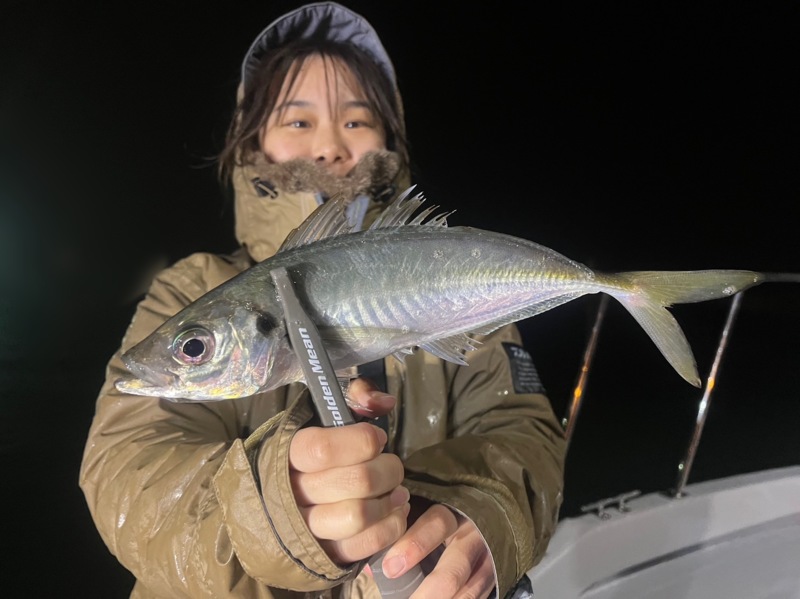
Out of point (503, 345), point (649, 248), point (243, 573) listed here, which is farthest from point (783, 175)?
point (243, 573)

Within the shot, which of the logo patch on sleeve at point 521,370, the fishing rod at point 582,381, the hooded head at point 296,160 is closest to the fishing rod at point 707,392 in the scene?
the fishing rod at point 582,381

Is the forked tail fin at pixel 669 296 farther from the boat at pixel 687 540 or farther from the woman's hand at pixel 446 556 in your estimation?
the boat at pixel 687 540

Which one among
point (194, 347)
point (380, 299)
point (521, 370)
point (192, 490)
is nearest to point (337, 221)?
point (380, 299)

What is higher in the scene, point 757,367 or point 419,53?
point 419,53

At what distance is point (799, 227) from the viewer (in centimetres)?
1127

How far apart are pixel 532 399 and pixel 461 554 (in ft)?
1.57

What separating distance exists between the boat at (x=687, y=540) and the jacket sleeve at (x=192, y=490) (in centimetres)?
118

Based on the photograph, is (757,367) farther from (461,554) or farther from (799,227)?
(461,554)

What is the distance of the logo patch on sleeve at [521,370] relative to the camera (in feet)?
3.59

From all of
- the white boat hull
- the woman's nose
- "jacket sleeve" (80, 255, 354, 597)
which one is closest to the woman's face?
the woman's nose

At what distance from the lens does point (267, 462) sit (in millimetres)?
530

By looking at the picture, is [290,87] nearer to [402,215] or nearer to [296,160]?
[296,160]

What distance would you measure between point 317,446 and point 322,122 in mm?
908

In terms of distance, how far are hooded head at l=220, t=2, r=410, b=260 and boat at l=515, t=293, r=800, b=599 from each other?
1.14 meters
